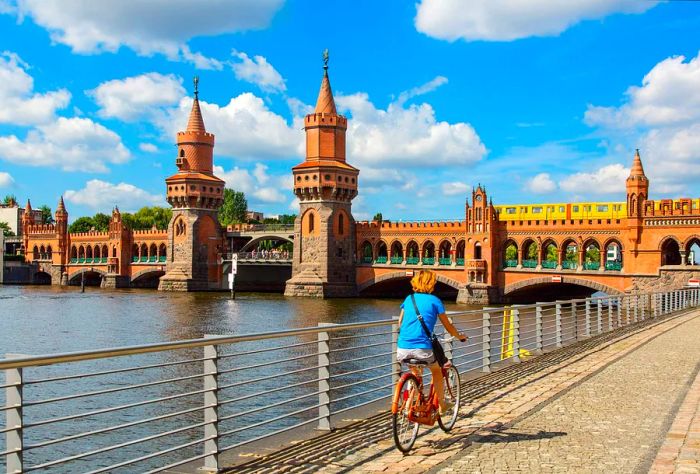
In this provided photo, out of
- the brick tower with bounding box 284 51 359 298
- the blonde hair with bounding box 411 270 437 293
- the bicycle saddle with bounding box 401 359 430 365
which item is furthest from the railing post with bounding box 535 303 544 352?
the brick tower with bounding box 284 51 359 298

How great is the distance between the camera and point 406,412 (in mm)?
8445

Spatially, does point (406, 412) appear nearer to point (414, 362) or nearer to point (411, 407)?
point (411, 407)

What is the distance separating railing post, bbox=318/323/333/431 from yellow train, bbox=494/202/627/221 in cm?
5129

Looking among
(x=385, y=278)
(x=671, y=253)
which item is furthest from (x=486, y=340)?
(x=385, y=278)

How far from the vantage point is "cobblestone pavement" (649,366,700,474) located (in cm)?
756

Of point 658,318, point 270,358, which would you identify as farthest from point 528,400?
point 658,318

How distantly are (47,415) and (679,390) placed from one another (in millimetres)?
14187

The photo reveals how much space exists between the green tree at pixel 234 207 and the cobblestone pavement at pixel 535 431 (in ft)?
403

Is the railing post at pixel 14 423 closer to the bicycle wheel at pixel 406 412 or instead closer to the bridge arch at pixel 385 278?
the bicycle wheel at pixel 406 412

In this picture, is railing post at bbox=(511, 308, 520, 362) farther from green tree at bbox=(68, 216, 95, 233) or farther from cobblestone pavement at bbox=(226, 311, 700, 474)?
green tree at bbox=(68, 216, 95, 233)

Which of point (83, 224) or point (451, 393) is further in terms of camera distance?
point (83, 224)

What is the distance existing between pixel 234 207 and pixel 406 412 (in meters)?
130

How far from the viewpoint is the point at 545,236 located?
201ft

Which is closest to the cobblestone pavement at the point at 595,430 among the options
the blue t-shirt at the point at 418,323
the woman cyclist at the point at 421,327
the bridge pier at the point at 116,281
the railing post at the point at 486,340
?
the woman cyclist at the point at 421,327
